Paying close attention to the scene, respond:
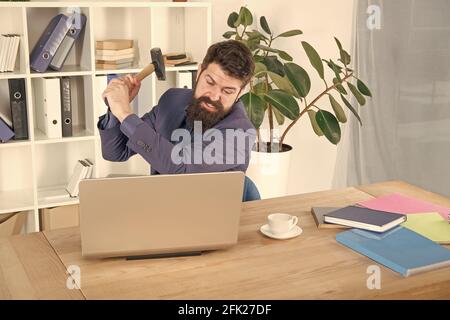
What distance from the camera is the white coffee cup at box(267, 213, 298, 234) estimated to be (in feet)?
6.92

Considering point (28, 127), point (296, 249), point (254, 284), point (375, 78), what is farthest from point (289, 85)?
point (254, 284)

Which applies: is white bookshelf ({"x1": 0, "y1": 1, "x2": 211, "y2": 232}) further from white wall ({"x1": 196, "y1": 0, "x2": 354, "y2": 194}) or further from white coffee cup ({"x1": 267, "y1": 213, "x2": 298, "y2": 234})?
white coffee cup ({"x1": 267, "y1": 213, "x2": 298, "y2": 234})

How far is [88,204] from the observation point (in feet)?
5.78

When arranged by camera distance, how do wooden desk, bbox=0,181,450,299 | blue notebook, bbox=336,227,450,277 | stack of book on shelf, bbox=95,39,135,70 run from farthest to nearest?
stack of book on shelf, bbox=95,39,135,70 < blue notebook, bbox=336,227,450,277 < wooden desk, bbox=0,181,450,299

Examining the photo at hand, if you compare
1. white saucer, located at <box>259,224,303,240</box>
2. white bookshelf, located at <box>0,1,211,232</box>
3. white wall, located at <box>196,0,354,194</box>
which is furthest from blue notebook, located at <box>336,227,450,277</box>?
white wall, located at <box>196,0,354,194</box>

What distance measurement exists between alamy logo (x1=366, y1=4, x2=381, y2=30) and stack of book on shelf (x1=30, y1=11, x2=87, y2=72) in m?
1.86

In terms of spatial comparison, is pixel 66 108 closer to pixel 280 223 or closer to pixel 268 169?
pixel 268 169

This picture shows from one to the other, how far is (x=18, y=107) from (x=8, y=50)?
1.09 feet

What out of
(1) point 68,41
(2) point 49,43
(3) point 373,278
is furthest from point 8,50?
(3) point 373,278

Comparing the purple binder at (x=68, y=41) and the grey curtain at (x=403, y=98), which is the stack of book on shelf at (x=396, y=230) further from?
the purple binder at (x=68, y=41)

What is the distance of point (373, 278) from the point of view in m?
1.81

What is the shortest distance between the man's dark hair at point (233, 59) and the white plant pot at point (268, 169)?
5.43 ft

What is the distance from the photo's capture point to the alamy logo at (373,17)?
410cm

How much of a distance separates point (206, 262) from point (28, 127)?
217cm
